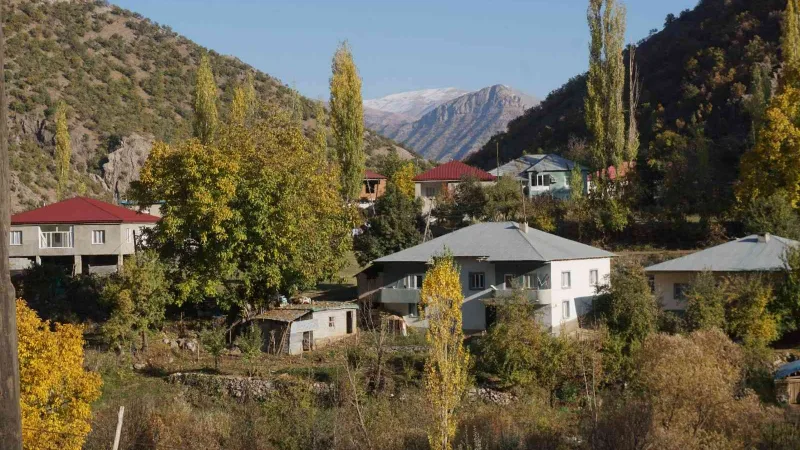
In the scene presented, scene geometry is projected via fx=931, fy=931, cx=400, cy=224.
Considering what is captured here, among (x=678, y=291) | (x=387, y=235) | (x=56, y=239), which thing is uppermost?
(x=56, y=239)

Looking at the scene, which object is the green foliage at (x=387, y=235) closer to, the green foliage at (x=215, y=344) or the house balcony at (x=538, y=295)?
the house balcony at (x=538, y=295)

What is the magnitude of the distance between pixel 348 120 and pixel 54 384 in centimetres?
3774

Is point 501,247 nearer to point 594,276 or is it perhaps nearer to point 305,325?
point 594,276

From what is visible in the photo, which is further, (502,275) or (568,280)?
(502,275)

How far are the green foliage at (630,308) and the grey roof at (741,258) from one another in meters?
3.70

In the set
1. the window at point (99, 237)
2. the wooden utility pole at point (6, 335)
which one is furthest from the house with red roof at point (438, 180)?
the wooden utility pole at point (6, 335)

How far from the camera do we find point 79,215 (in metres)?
45.3

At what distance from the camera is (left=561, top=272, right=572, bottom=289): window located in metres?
37.7

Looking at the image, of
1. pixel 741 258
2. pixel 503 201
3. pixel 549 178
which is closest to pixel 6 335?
pixel 741 258

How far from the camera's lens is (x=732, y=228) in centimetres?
4616

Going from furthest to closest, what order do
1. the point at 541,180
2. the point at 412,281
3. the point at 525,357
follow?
the point at 541,180
the point at 412,281
the point at 525,357

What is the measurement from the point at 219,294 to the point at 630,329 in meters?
15.6

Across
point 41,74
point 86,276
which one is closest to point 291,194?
point 86,276

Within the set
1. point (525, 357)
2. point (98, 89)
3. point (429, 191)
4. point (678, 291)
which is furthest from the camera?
point (98, 89)
